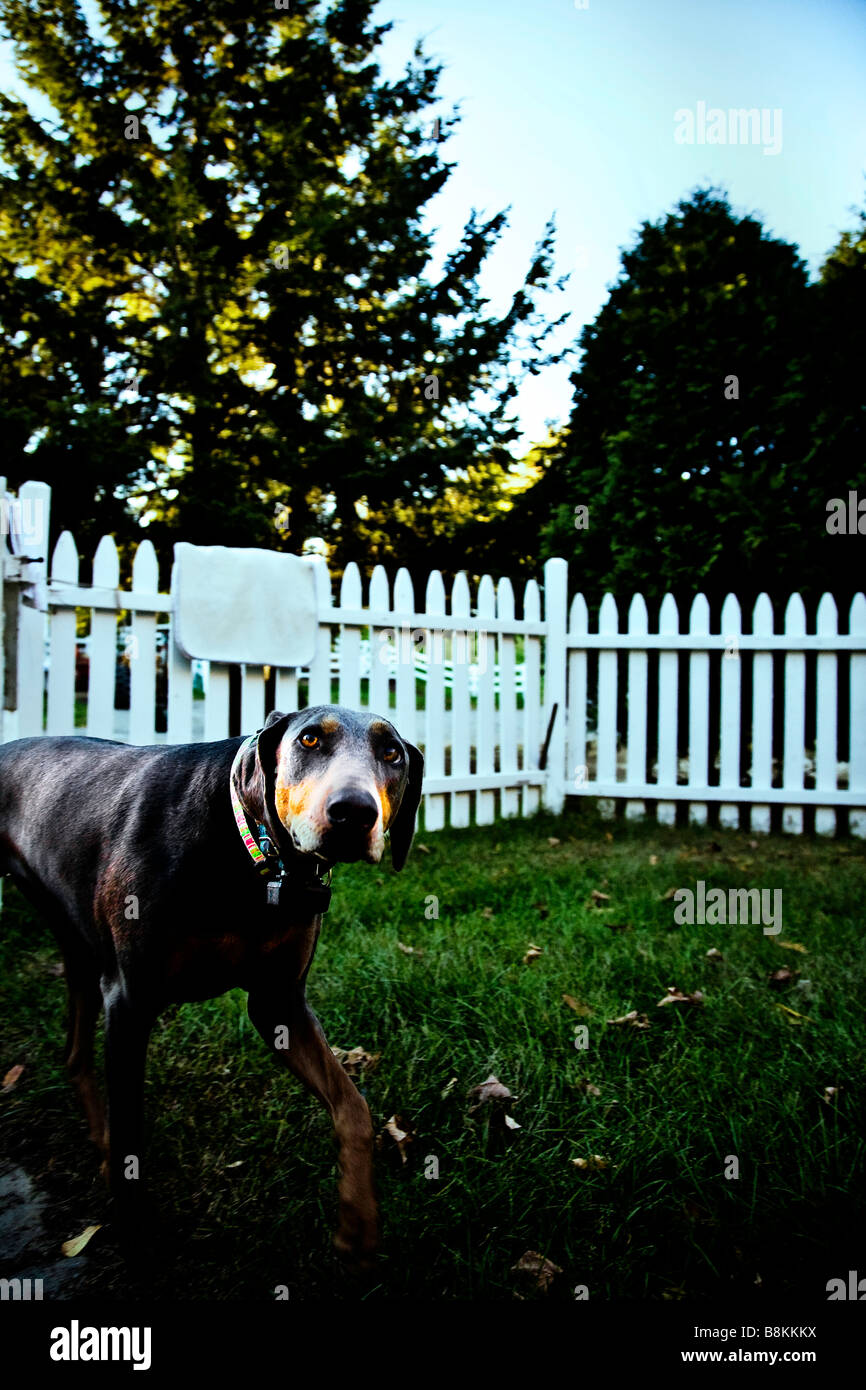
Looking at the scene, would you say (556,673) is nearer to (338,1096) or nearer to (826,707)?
(826,707)

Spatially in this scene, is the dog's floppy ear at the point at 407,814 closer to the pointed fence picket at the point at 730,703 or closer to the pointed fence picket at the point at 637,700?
the pointed fence picket at the point at 637,700

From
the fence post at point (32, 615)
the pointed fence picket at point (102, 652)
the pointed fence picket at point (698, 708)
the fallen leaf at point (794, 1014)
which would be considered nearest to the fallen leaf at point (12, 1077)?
the fence post at point (32, 615)

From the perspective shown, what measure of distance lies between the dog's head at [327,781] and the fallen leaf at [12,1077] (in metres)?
1.39

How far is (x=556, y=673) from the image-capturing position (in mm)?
6273

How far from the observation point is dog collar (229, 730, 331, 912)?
1.58 m

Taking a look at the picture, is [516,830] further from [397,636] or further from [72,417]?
[72,417]

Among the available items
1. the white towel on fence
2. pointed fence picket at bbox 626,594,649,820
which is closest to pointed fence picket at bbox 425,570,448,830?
the white towel on fence

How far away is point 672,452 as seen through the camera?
6.32 metres

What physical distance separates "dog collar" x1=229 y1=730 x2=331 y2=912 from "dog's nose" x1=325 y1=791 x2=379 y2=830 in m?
0.26

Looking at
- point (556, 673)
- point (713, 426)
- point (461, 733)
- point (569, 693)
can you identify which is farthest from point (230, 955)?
point (713, 426)

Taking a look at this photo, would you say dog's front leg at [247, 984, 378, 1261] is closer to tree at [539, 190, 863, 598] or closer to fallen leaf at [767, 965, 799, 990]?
fallen leaf at [767, 965, 799, 990]

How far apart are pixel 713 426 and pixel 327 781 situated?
5.96 m
